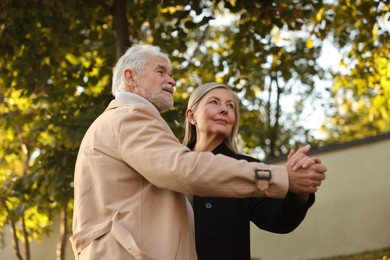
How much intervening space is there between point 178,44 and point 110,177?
606 cm

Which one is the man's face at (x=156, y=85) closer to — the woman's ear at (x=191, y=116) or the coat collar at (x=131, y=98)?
the coat collar at (x=131, y=98)

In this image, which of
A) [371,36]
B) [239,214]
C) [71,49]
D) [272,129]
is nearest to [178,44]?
[71,49]

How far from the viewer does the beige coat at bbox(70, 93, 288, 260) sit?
2787 millimetres

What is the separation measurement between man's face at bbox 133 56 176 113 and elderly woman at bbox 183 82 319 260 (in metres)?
0.61

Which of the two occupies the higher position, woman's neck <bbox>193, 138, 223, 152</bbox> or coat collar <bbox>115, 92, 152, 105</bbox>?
coat collar <bbox>115, 92, 152, 105</bbox>

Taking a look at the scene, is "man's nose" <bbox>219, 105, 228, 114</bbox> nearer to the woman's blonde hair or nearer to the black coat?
the woman's blonde hair

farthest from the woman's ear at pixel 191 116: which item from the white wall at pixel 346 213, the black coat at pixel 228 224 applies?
the white wall at pixel 346 213

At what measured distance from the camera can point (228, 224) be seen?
11.7 ft

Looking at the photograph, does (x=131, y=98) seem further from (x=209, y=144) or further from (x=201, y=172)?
(x=209, y=144)

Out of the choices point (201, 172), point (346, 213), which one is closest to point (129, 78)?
point (201, 172)

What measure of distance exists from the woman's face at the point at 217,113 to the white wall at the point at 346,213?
845 cm

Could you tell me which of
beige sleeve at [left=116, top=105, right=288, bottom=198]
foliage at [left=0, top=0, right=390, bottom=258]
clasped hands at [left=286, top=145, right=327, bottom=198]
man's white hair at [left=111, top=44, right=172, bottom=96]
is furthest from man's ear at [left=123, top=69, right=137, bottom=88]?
foliage at [left=0, top=0, right=390, bottom=258]

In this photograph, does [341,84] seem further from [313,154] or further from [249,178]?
[249,178]

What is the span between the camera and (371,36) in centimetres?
955
